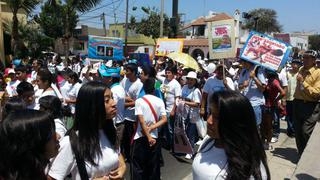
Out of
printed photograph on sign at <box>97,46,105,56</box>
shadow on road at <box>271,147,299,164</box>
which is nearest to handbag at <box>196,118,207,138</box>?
shadow on road at <box>271,147,299,164</box>

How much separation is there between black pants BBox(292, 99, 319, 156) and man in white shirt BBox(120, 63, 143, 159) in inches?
106

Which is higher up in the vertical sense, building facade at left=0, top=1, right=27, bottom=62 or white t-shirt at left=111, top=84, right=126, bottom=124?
building facade at left=0, top=1, right=27, bottom=62

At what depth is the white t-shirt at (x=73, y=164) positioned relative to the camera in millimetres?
2311

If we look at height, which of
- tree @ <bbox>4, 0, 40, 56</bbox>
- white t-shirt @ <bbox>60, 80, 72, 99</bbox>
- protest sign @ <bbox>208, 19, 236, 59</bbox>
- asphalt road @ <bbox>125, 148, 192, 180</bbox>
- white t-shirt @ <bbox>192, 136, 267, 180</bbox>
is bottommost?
asphalt road @ <bbox>125, 148, 192, 180</bbox>

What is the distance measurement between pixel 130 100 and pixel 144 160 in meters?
1.61

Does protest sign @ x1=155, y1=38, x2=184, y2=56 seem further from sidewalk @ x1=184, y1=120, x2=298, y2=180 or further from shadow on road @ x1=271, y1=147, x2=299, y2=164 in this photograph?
shadow on road @ x1=271, y1=147, x2=299, y2=164

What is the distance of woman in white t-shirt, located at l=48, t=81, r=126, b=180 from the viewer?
2.32 metres

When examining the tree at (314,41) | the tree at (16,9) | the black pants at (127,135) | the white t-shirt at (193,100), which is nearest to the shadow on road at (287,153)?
the white t-shirt at (193,100)

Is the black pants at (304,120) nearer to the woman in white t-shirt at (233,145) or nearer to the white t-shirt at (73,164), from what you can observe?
the woman in white t-shirt at (233,145)

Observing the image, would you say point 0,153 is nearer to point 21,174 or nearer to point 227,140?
point 21,174

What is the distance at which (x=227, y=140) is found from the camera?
199 cm

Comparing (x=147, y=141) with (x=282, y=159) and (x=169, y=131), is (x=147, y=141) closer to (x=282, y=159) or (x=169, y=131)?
(x=169, y=131)

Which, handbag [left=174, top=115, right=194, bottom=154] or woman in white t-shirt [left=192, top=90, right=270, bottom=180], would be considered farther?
handbag [left=174, top=115, right=194, bottom=154]

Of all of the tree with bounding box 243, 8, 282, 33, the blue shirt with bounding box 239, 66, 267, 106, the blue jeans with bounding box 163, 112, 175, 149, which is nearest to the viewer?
the blue shirt with bounding box 239, 66, 267, 106
